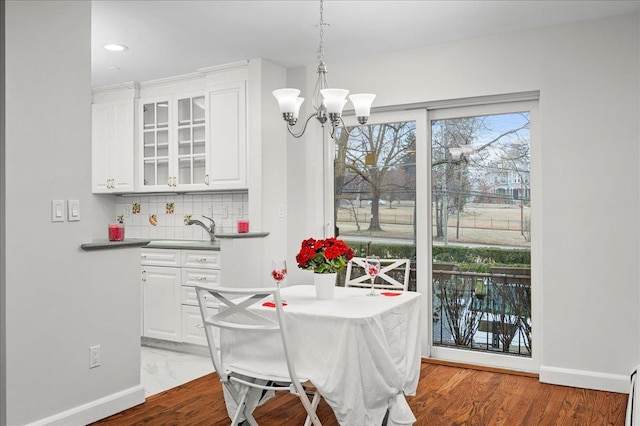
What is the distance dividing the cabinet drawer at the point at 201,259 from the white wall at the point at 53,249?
49.4 inches

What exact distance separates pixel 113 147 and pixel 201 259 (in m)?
1.85

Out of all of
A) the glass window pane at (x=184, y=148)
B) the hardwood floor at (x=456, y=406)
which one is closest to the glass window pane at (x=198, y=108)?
the glass window pane at (x=184, y=148)

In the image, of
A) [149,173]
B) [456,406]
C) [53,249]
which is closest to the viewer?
[53,249]

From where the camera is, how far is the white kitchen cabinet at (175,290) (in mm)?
4547

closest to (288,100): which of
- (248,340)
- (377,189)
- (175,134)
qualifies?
(248,340)

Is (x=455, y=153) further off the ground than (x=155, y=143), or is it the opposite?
(x=155, y=143)

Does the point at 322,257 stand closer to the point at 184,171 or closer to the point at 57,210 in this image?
the point at 57,210

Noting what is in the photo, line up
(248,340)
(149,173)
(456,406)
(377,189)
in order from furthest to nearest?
(149,173) < (377,189) < (456,406) < (248,340)

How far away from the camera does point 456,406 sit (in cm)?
335

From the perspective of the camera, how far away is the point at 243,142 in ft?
15.6

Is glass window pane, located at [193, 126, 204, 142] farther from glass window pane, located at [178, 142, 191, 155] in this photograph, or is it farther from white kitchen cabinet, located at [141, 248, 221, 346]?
white kitchen cabinet, located at [141, 248, 221, 346]

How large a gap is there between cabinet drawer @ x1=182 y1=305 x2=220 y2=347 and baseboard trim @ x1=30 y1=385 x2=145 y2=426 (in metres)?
1.11

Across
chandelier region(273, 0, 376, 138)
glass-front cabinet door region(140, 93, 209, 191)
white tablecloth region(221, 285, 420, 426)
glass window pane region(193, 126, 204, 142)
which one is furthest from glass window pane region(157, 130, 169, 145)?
white tablecloth region(221, 285, 420, 426)

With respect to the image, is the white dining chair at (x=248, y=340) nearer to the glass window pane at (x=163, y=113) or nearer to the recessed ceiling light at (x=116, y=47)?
the recessed ceiling light at (x=116, y=47)
